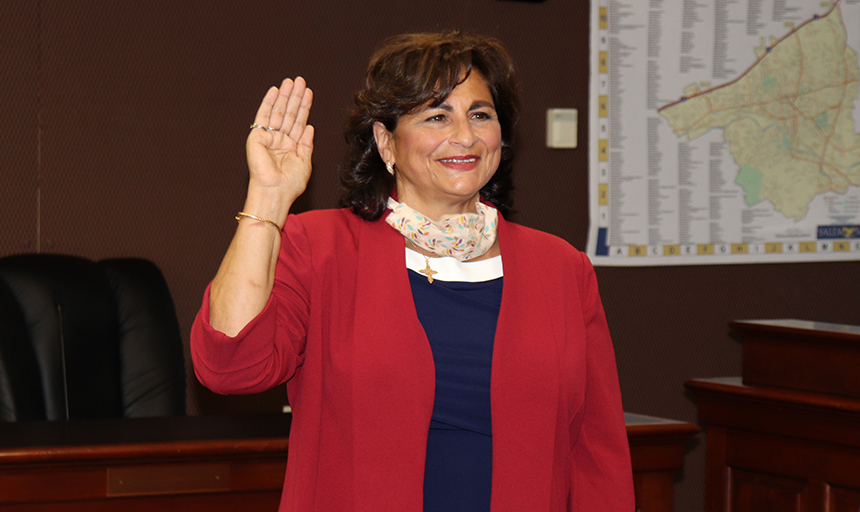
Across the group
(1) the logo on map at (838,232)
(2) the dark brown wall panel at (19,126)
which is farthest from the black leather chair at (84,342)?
(1) the logo on map at (838,232)

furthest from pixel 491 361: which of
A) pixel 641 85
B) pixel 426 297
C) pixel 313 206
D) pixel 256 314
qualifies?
pixel 641 85

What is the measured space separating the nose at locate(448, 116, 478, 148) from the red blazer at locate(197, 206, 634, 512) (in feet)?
0.64

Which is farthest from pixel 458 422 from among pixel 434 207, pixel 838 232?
pixel 838 232

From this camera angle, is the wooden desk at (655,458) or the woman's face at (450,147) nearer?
the woman's face at (450,147)

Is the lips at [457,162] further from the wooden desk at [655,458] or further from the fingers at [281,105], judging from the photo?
the wooden desk at [655,458]

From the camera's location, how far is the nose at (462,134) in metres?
1.49

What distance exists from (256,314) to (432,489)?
1.34 ft

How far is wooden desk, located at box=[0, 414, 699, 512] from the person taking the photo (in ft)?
5.60

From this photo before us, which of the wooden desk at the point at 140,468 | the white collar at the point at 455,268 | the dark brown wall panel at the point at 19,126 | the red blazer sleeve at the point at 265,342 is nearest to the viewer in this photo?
the red blazer sleeve at the point at 265,342

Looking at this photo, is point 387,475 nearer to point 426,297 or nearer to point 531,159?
point 426,297

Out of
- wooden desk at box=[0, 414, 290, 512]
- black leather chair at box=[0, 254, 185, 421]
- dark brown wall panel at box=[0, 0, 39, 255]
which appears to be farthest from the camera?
dark brown wall panel at box=[0, 0, 39, 255]

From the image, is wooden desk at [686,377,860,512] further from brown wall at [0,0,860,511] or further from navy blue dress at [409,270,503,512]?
navy blue dress at [409,270,503,512]

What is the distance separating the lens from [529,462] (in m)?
1.37

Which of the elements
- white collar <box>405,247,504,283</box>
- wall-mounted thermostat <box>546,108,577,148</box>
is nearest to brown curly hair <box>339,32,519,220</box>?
white collar <box>405,247,504,283</box>
